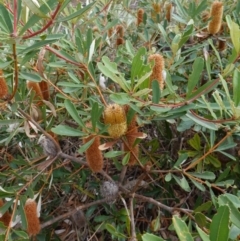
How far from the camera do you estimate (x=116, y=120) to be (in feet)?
2.80

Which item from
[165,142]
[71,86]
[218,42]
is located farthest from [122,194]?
[218,42]

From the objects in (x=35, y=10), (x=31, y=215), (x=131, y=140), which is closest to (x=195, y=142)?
(x=131, y=140)

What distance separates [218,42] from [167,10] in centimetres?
26

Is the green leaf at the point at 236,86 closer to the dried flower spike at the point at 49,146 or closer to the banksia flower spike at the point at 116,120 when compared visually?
the banksia flower spike at the point at 116,120

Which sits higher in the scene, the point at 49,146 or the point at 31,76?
the point at 31,76

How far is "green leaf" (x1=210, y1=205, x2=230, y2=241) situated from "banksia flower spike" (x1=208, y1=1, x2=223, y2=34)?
0.73 meters

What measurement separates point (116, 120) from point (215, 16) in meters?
0.52

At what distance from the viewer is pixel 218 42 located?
1.42 meters

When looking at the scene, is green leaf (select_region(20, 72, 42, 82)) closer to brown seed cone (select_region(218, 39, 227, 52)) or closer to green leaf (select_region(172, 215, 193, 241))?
green leaf (select_region(172, 215, 193, 241))

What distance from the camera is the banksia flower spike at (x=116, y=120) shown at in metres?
0.85

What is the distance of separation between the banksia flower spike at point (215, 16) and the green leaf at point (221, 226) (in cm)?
73

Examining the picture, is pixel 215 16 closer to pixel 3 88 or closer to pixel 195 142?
pixel 195 142

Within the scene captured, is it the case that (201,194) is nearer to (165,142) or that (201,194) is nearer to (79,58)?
(165,142)

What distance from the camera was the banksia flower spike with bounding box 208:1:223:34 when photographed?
3.84 ft
